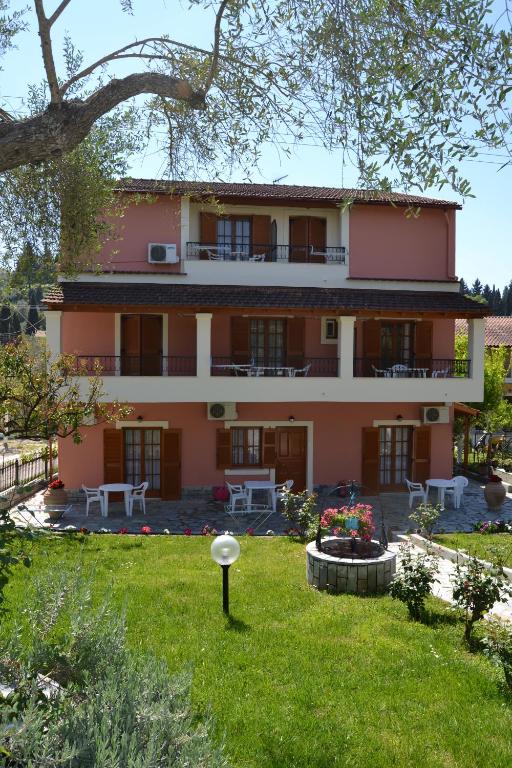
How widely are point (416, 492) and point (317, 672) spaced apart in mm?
11379

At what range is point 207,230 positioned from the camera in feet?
58.0

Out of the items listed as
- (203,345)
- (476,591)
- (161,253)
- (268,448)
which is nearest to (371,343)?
(268,448)

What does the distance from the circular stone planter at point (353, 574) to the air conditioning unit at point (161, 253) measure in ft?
34.5

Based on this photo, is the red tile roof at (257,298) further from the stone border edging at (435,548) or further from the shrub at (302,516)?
the stone border edging at (435,548)

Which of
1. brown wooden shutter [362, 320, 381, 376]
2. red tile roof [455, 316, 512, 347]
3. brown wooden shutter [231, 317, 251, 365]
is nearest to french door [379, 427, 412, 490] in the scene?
brown wooden shutter [362, 320, 381, 376]

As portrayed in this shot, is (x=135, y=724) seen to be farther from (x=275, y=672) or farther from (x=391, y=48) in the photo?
(x=391, y=48)

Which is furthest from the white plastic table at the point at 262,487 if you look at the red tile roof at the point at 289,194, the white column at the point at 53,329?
the red tile roof at the point at 289,194

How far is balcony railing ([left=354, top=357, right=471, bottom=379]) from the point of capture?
1767 cm

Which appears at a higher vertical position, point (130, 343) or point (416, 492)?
point (130, 343)

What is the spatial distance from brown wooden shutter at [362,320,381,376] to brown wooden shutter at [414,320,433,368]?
3.82 feet

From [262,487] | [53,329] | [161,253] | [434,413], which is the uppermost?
[161,253]

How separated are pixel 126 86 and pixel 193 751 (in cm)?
510

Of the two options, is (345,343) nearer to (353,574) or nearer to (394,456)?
(394,456)

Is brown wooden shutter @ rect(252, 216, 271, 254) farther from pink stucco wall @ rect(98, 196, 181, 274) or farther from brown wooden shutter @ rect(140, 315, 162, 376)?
brown wooden shutter @ rect(140, 315, 162, 376)
